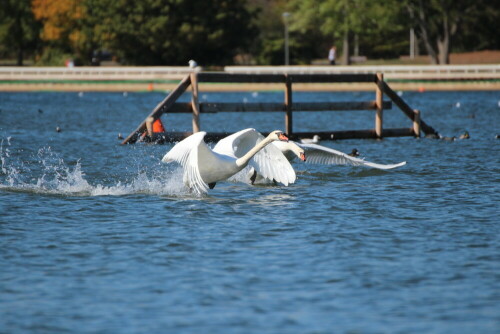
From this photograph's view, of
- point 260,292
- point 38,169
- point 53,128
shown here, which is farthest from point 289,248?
point 53,128

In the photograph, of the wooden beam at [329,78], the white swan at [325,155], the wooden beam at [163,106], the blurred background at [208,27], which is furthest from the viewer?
the blurred background at [208,27]

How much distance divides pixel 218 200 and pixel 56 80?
4809 centimetres

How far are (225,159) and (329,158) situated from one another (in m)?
3.05

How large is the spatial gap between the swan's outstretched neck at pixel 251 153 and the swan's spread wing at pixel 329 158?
1860mm

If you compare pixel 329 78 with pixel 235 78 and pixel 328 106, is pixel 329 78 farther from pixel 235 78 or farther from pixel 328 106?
pixel 235 78

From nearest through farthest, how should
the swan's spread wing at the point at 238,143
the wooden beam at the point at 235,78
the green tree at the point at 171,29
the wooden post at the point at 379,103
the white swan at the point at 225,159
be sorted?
the white swan at the point at 225,159 < the swan's spread wing at the point at 238,143 < the wooden beam at the point at 235,78 < the wooden post at the point at 379,103 < the green tree at the point at 171,29

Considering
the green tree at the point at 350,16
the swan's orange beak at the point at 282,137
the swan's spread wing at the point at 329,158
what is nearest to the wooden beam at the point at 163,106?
the swan's spread wing at the point at 329,158

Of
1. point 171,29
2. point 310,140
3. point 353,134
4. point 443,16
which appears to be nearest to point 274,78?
point 353,134

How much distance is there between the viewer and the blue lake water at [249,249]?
310 inches

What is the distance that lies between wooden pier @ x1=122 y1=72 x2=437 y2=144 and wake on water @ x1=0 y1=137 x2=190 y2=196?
7.08 feet

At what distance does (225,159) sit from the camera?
1361 cm

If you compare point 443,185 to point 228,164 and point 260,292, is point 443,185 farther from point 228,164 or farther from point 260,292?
point 260,292

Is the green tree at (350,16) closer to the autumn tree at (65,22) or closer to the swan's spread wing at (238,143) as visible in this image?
the autumn tree at (65,22)

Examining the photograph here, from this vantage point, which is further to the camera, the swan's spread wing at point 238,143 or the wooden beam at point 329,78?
the wooden beam at point 329,78
